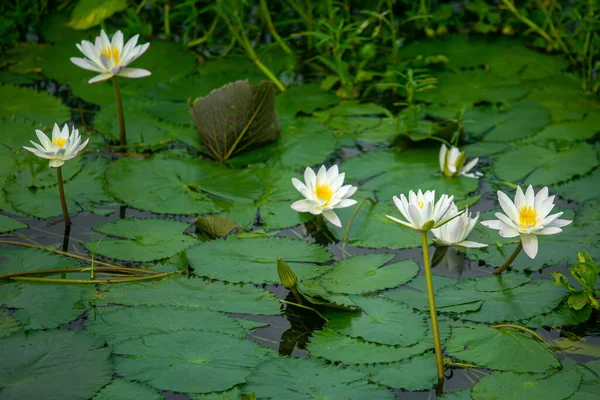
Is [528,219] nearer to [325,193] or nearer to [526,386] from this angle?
[526,386]

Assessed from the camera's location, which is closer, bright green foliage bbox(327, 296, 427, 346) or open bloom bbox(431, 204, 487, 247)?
bright green foliage bbox(327, 296, 427, 346)

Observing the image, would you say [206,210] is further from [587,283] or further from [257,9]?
[257,9]

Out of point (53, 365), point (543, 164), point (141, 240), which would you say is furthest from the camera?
point (543, 164)

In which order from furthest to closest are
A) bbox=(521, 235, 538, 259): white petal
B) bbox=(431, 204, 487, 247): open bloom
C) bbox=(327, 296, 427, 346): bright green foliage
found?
1. bbox=(431, 204, 487, 247): open bloom
2. bbox=(521, 235, 538, 259): white petal
3. bbox=(327, 296, 427, 346): bright green foliage

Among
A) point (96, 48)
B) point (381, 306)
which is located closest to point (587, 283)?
point (381, 306)

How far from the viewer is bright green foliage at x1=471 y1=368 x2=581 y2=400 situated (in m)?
1.84

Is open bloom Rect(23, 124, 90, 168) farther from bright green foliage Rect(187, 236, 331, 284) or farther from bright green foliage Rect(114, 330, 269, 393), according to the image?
bright green foliage Rect(114, 330, 269, 393)

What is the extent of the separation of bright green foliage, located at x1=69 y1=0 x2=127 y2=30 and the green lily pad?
236cm

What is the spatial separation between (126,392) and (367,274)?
91 centimetres

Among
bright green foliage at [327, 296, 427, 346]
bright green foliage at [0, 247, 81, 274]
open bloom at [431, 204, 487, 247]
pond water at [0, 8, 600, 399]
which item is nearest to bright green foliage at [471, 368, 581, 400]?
pond water at [0, 8, 600, 399]

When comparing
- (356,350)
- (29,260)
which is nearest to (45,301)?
(29,260)

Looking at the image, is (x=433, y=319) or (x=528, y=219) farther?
(x=528, y=219)

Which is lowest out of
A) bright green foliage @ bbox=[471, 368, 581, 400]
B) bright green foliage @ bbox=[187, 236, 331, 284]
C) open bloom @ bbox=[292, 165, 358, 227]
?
bright green foliage @ bbox=[471, 368, 581, 400]

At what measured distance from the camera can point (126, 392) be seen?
1.83m
